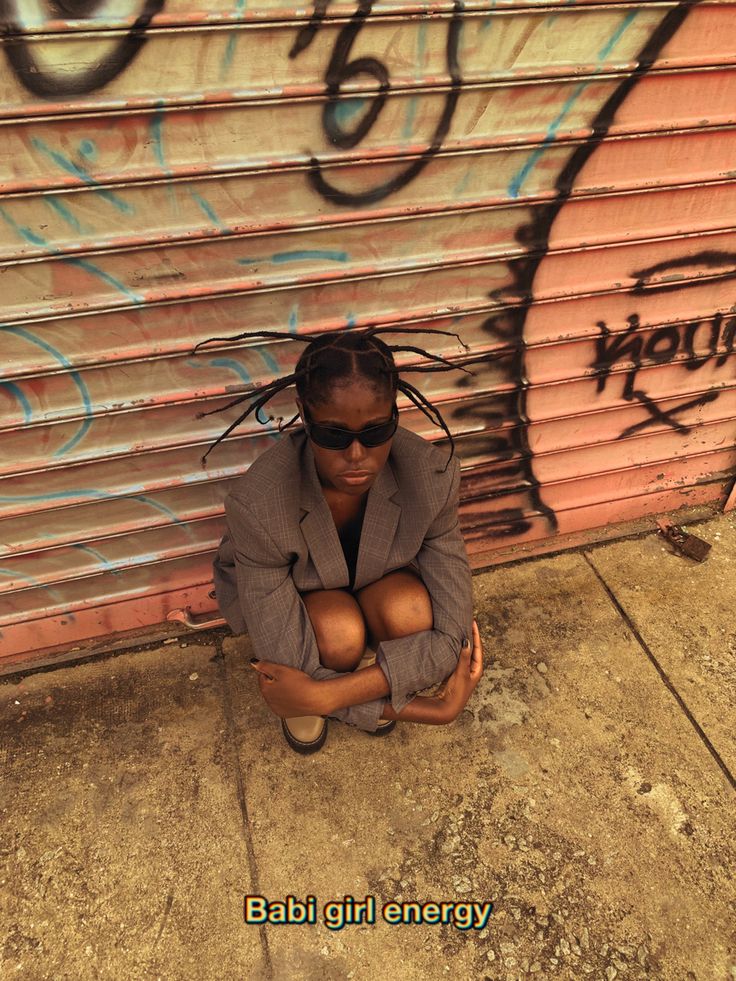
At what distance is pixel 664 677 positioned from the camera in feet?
8.73

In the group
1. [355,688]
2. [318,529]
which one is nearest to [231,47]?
[318,529]

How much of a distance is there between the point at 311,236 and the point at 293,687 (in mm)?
1415

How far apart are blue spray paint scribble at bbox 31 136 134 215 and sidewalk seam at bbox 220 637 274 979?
1.74 m

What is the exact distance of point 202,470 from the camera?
2490mm

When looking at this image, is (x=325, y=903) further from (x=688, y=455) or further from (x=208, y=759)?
(x=688, y=455)

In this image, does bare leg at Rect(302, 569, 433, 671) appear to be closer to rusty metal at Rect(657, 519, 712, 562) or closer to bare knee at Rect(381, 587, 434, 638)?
bare knee at Rect(381, 587, 434, 638)

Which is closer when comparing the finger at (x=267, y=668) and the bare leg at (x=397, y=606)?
the finger at (x=267, y=668)

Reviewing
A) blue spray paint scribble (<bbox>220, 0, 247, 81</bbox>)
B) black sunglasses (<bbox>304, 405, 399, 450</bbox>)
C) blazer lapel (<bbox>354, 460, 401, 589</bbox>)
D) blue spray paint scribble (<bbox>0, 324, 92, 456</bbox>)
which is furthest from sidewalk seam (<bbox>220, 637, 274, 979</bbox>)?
blue spray paint scribble (<bbox>220, 0, 247, 81</bbox>)

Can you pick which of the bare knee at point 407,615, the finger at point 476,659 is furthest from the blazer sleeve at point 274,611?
the finger at point 476,659

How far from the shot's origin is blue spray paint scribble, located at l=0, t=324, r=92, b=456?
80.2 inches

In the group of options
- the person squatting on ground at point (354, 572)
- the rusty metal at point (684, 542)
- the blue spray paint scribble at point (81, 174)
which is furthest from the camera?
the rusty metal at point (684, 542)

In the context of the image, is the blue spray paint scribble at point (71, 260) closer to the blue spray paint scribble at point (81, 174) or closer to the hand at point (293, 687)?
the blue spray paint scribble at point (81, 174)

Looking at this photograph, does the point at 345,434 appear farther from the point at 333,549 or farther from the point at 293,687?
the point at 293,687

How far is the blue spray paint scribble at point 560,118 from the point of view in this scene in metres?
2.00
